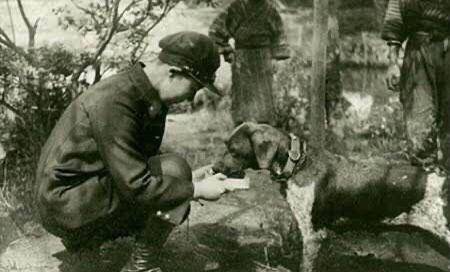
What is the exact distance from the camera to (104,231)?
10.7 feet

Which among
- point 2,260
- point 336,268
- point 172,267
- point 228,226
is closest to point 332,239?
point 336,268

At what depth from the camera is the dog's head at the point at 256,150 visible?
3777 mm

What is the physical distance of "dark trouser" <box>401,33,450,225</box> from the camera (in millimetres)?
5082

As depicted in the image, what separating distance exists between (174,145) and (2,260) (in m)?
3.09

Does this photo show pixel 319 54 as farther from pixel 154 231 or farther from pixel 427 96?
pixel 154 231

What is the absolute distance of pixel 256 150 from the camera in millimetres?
3799

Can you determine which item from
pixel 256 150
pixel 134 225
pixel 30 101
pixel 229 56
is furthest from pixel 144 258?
pixel 229 56

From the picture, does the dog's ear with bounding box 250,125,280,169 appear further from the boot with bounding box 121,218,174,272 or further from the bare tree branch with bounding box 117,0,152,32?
the bare tree branch with bounding box 117,0,152,32

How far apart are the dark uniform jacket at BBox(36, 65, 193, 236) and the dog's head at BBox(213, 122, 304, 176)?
2.54 ft

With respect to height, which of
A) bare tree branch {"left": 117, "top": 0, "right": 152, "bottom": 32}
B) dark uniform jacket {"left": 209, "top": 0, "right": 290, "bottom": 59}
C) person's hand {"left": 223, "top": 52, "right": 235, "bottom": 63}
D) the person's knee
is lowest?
person's hand {"left": 223, "top": 52, "right": 235, "bottom": 63}

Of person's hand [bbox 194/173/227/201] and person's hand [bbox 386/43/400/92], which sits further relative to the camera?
person's hand [bbox 386/43/400/92]

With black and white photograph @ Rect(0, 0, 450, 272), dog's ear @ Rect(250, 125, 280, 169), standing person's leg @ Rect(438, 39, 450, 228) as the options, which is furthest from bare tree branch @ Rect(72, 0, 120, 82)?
standing person's leg @ Rect(438, 39, 450, 228)

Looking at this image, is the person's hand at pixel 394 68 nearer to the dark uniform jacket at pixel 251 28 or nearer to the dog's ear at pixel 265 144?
the dark uniform jacket at pixel 251 28

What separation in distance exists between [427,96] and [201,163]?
2.24 m
